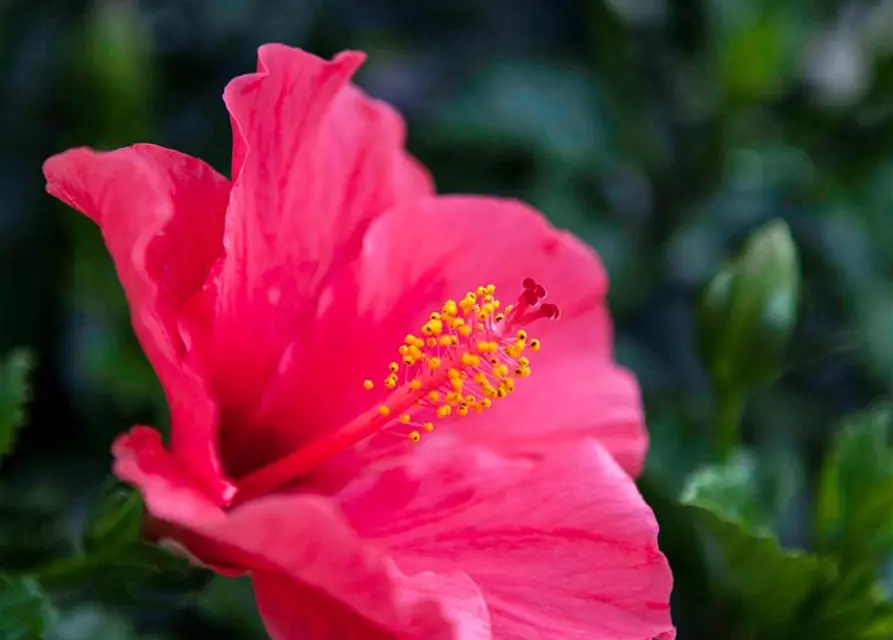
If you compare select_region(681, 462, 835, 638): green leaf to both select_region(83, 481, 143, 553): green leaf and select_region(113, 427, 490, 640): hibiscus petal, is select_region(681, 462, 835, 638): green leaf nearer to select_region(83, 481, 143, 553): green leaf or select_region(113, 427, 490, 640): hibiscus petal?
select_region(113, 427, 490, 640): hibiscus petal

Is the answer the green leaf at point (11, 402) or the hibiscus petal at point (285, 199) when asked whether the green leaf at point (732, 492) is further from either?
the green leaf at point (11, 402)

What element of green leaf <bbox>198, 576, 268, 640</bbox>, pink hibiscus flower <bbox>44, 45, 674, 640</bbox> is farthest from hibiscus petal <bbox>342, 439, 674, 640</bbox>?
green leaf <bbox>198, 576, 268, 640</bbox>

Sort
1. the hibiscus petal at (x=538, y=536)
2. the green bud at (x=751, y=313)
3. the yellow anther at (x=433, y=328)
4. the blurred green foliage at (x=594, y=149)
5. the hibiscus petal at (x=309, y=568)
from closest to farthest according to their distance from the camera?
the hibiscus petal at (x=309, y=568), the hibiscus petal at (x=538, y=536), the yellow anther at (x=433, y=328), the green bud at (x=751, y=313), the blurred green foliage at (x=594, y=149)

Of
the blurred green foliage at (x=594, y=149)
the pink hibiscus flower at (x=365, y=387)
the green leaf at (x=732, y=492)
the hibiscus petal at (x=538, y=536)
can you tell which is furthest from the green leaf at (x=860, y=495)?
the hibiscus petal at (x=538, y=536)

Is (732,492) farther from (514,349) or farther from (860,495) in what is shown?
(514,349)

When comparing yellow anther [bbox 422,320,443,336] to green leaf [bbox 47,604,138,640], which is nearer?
yellow anther [bbox 422,320,443,336]

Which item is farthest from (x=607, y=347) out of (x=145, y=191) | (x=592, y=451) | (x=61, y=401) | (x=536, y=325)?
(x=61, y=401)

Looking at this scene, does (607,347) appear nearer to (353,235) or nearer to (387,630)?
(353,235)
